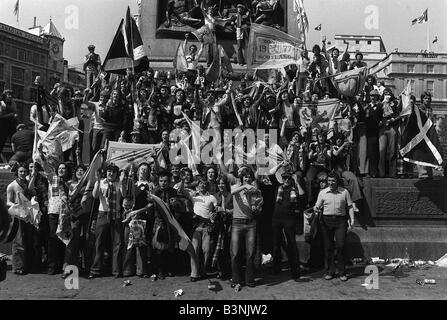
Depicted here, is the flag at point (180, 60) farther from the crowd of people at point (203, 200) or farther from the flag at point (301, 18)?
the crowd of people at point (203, 200)

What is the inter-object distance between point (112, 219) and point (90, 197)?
618 mm

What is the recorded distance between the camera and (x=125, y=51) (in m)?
13.0

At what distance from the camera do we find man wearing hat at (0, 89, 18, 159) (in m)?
12.1

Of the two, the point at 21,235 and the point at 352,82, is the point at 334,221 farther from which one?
the point at 21,235

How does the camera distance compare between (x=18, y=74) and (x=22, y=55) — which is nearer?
(x=22, y=55)

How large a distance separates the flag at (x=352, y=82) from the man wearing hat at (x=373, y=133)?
120 cm

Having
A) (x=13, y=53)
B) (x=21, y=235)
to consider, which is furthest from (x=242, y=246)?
(x=13, y=53)

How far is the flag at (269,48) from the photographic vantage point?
14695mm

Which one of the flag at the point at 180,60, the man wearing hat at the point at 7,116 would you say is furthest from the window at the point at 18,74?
the man wearing hat at the point at 7,116

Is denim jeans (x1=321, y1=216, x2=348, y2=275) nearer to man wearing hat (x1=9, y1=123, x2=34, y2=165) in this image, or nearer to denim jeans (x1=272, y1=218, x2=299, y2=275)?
denim jeans (x1=272, y1=218, x2=299, y2=275)

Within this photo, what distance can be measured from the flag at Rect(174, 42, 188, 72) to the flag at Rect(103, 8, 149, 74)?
2.90 meters

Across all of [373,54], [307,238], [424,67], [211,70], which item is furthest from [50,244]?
[424,67]

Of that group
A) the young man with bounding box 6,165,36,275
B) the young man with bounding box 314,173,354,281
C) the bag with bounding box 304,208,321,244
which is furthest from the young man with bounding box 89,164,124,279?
the young man with bounding box 314,173,354,281

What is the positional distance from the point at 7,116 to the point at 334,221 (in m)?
9.01
